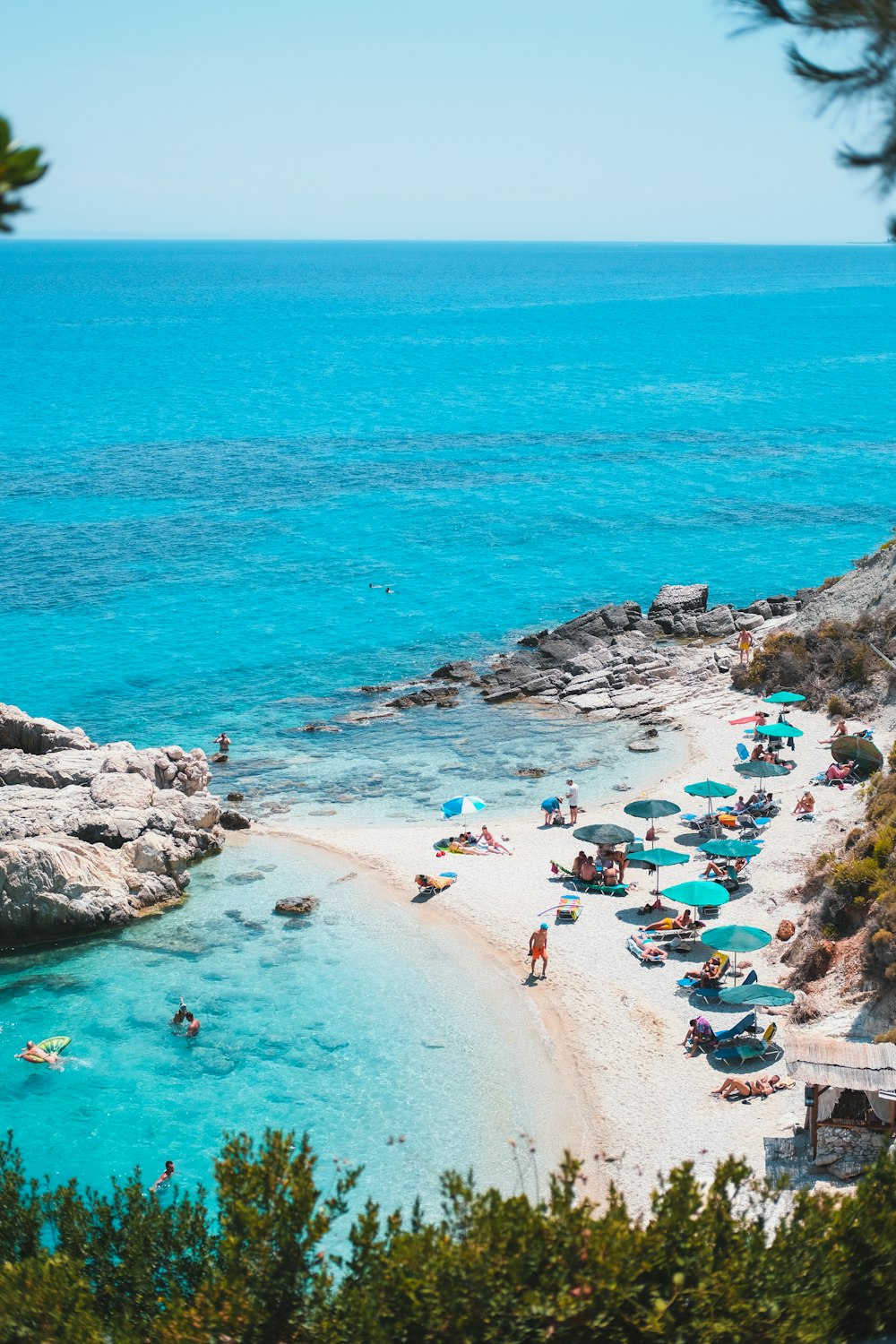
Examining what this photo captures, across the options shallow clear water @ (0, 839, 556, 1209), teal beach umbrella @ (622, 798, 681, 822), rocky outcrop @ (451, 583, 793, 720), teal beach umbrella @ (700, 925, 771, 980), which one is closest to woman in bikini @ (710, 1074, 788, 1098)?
teal beach umbrella @ (700, 925, 771, 980)

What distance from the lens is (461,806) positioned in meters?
37.1

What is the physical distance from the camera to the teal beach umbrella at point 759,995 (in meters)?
24.4

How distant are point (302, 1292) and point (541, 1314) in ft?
9.52

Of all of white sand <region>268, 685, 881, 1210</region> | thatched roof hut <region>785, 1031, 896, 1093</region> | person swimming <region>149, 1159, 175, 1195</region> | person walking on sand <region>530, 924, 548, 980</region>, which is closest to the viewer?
thatched roof hut <region>785, 1031, 896, 1093</region>

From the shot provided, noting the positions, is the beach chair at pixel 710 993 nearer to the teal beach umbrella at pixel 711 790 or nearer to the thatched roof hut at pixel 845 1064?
the thatched roof hut at pixel 845 1064

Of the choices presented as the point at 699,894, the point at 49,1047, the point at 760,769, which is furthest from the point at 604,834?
the point at 49,1047

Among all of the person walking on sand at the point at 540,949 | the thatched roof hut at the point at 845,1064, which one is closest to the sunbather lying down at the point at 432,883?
the person walking on sand at the point at 540,949

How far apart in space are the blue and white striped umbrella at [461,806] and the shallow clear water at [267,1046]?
474cm

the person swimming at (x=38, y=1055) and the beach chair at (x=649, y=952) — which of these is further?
the beach chair at (x=649, y=952)

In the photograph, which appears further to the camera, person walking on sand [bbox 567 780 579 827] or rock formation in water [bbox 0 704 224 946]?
person walking on sand [bbox 567 780 579 827]

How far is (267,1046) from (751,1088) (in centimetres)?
1027

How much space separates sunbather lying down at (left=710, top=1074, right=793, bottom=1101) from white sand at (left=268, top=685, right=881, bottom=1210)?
0.21 meters

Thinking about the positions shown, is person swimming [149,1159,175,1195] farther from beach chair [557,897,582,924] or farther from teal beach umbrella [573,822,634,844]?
teal beach umbrella [573,822,634,844]

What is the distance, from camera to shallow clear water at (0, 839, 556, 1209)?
23234 mm
